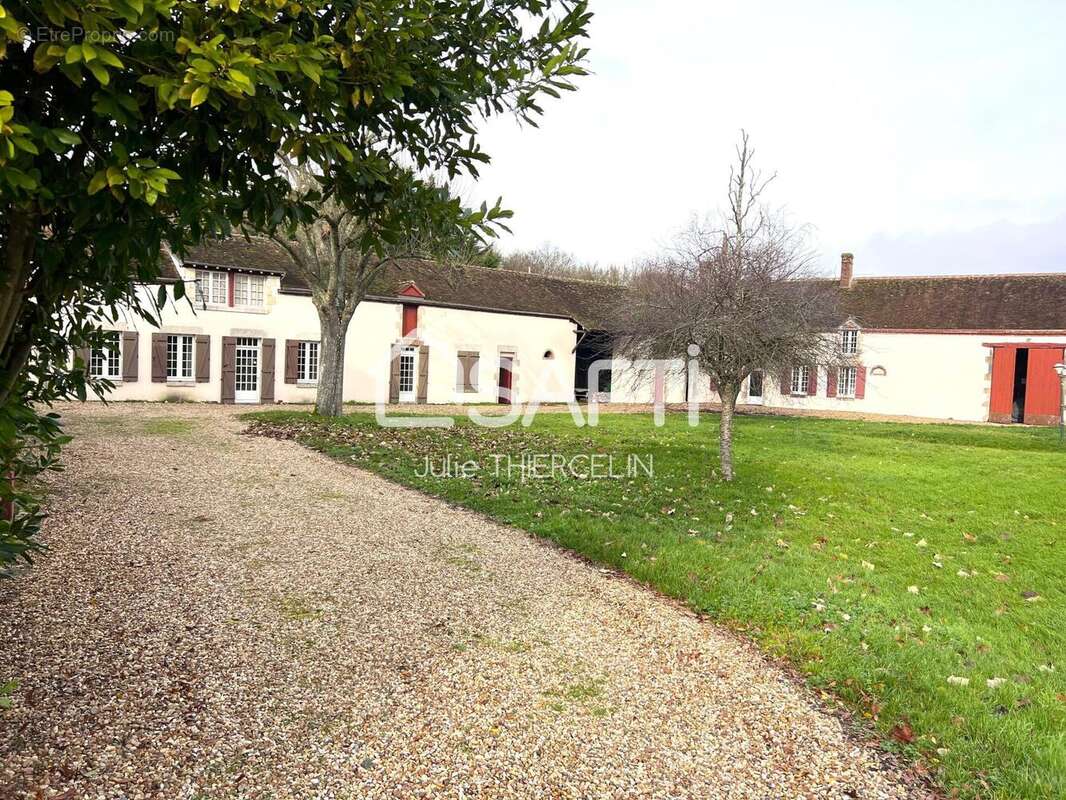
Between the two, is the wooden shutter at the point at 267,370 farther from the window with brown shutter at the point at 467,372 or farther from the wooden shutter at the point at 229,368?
the window with brown shutter at the point at 467,372

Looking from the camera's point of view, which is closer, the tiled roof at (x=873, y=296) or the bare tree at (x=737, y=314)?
the bare tree at (x=737, y=314)

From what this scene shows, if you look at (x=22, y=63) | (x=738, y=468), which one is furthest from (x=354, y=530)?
(x=738, y=468)

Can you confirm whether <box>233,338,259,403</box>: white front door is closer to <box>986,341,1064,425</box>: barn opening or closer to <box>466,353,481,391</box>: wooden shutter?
<box>466,353,481,391</box>: wooden shutter

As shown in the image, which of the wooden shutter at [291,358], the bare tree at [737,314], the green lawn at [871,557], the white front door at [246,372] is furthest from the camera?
the wooden shutter at [291,358]

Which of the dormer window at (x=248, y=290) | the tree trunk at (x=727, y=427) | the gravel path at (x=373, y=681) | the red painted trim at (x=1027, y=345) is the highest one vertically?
the dormer window at (x=248, y=290)

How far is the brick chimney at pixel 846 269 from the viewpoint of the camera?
31375 mm

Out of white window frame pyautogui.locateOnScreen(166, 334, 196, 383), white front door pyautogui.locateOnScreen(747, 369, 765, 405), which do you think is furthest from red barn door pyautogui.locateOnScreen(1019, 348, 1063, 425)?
white window frame pyautogui.locateOnScreen(166, 334, 196, 383)

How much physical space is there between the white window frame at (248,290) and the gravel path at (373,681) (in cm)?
1590

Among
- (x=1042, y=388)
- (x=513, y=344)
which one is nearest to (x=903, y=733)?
(x=513, y=344)

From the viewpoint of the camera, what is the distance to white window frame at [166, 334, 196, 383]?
2103 centimetres

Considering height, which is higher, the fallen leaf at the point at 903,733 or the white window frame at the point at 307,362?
the white window frame at the point at 307,362

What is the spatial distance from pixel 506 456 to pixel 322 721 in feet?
29.6

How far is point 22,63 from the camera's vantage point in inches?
76.4

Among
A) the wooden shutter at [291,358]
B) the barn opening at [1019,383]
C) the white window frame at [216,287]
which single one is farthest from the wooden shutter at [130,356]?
the barn opening at [1019,383]
